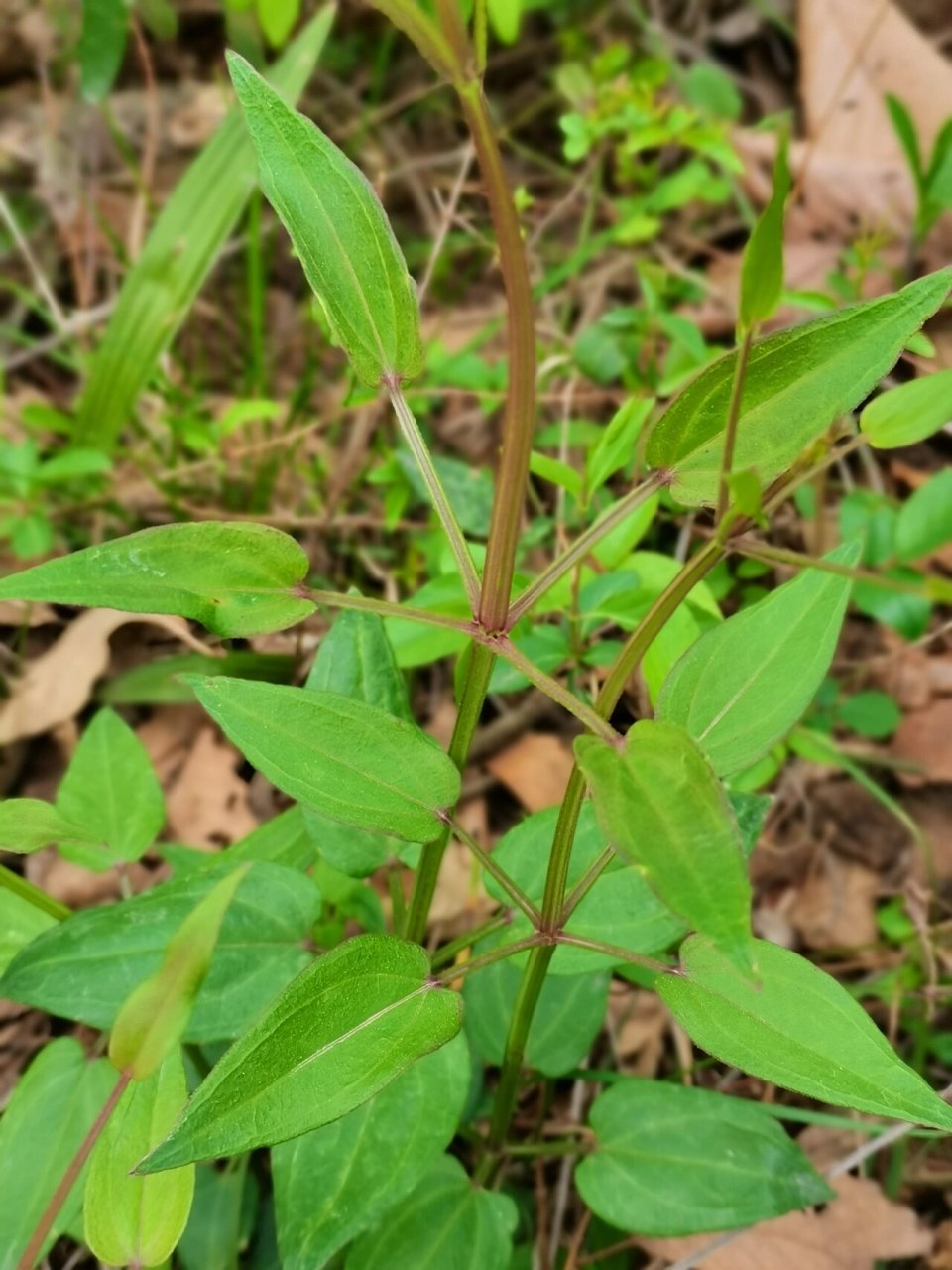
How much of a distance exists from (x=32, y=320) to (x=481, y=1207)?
198 centimetres

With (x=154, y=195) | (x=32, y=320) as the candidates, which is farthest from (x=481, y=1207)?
(x=154, y=195)

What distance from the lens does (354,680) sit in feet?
3.18

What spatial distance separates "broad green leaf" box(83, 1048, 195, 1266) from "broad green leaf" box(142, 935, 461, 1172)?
7.6 inches

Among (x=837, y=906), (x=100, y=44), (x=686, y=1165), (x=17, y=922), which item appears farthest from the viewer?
(x=100, y=44)

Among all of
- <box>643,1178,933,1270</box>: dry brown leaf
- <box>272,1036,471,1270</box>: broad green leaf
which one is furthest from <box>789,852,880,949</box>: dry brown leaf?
<box>272,1036,471,1270</box>: broad green leaf

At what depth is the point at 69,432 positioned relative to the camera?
6.11 ft

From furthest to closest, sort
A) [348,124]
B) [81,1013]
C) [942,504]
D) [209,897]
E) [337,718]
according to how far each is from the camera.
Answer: [348,124] → [942,504] → [81,1013] → [337,718] → [209,897]

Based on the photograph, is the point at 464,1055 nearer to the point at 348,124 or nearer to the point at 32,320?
the point at 32,320

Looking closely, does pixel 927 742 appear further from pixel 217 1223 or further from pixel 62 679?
pixel 62 679

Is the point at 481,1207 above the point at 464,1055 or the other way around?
the other way around

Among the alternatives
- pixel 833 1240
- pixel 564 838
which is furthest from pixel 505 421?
pixel 833 1240

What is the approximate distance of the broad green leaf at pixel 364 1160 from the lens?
0.81 metres

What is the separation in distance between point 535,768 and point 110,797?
26.3 inches

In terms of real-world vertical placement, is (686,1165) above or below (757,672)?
below
